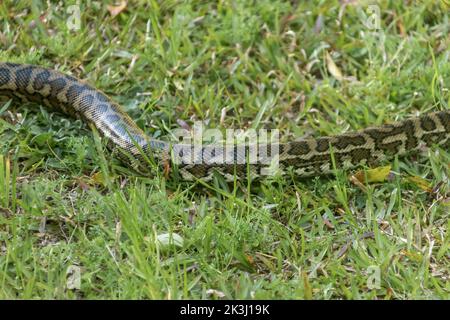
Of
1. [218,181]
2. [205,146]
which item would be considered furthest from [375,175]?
[205,146]

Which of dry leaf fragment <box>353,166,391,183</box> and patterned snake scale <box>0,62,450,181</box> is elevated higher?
patterned snake scale <box>0,62,450,181</box>

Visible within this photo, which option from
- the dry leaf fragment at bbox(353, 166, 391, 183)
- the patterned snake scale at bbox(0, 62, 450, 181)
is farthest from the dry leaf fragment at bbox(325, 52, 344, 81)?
the dry leaf fragment at bbox(353, 166, 391, 183)

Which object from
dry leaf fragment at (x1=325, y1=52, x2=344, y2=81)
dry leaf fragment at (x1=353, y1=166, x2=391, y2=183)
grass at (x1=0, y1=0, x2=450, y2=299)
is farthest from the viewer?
dry leaf fragment at (x1=325, y1=52, x2=344, y2=81)

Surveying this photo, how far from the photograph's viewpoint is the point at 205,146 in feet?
20.3

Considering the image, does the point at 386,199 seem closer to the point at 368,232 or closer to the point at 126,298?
the point at 368,232

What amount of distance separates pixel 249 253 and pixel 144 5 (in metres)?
3.04

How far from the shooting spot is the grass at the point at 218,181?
16.7 ft

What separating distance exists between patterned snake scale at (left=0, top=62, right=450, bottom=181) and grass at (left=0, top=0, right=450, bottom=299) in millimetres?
111

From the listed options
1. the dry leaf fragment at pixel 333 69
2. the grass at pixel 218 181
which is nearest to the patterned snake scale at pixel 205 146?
the grass at pixel 218 181

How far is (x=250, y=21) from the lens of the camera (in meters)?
7.20

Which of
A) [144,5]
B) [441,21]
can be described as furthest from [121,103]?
[441,21]

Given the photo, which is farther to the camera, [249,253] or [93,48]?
[93,48]

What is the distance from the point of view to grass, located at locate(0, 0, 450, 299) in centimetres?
509

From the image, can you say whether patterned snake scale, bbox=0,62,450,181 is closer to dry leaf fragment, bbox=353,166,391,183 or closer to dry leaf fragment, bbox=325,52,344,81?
dry leaf fragment, bbox=353,166,391,183
